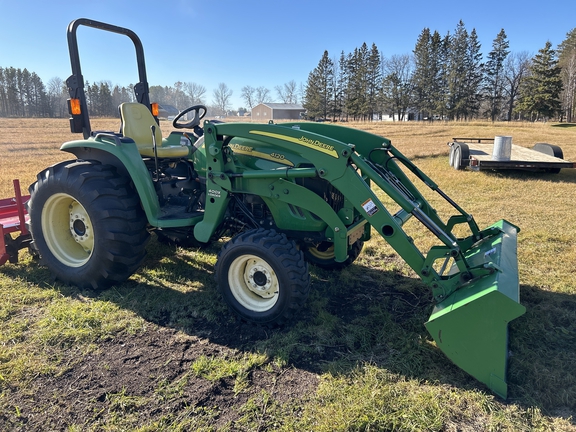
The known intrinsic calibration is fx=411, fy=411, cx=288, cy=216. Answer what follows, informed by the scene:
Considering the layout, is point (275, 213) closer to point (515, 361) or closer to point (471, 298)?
point (471, 298)

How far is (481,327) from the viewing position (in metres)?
2.66

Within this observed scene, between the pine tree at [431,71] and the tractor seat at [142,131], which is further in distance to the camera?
the pine tree at [431,71]

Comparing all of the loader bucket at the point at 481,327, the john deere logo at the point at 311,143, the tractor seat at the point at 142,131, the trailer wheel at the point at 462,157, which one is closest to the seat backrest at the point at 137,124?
the tractor seat at the point at 142,131

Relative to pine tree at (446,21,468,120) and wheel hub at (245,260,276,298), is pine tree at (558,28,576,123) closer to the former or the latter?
pine tree at (446,21,468,120)

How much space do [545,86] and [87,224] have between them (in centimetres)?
5217

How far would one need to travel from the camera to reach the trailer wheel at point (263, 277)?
3.29 metres

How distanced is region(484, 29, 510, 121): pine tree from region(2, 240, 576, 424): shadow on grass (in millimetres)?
55977

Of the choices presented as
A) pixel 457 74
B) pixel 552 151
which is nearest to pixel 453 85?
pixel 457 74

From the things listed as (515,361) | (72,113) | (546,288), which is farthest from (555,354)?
(72,113)

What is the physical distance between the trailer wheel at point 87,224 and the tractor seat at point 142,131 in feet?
1.72

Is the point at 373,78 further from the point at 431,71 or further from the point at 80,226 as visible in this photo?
the point at 80,226

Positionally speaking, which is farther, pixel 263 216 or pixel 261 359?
pixel 263 216

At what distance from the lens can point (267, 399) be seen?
8.59 ft

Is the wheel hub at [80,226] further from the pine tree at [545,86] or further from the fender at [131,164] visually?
the pine tree at [545,86]
